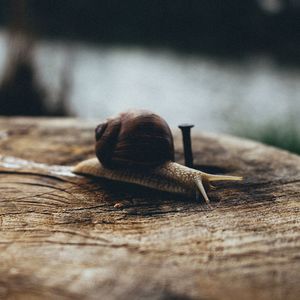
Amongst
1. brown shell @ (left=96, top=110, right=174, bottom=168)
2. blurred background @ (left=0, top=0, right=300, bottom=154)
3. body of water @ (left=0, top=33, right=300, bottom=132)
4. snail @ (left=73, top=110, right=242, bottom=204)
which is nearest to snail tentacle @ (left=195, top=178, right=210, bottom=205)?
snail @ (left=73, top=110, right=242, bottom=204)

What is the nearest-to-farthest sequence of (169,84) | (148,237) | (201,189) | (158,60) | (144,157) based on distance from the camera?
(148,237) → (201,189) → (144,157) → (169,84) → (158,60)

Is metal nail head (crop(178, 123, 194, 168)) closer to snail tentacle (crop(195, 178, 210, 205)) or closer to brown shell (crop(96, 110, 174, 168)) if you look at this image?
brown shell (crop(96, 110, 174, 168))

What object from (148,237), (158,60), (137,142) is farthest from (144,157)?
(158,60)

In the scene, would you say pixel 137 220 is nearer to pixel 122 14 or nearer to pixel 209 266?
pixel 209 266

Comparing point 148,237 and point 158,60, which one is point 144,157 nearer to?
point 148,237

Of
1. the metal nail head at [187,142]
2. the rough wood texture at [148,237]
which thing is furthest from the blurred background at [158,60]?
the rough wood texture at [148,237]

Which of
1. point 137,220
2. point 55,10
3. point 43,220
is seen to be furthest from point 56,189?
point 55,10
